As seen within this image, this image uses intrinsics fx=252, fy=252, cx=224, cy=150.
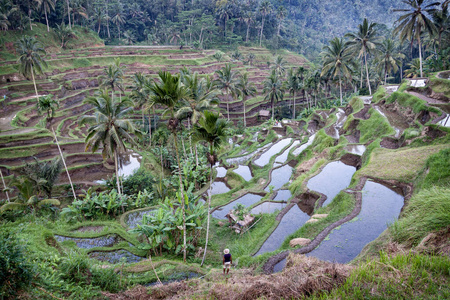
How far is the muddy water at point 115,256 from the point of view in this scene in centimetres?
1241

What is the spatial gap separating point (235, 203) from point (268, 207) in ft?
10.2

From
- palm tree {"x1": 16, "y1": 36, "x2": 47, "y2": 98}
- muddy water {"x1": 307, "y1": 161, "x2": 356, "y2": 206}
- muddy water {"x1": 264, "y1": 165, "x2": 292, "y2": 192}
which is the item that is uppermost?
palm tree {"x1": 16, "y1": 36, "x2": 47, "y2": 98}

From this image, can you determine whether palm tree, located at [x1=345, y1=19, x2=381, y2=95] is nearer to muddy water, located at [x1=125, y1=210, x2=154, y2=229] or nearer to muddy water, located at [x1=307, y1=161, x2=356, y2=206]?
muddy water, located at [x1=307, y1=161, x2=356, y2=206]

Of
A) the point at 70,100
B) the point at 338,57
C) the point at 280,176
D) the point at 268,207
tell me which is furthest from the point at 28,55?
the point at 338,57

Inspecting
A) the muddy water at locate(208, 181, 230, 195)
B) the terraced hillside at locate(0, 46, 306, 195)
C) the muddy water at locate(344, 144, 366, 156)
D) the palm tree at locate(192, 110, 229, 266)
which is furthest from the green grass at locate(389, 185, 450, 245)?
the terraced hillside at locate(0, 46, 306, 195)

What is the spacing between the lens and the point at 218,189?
24.9 metres

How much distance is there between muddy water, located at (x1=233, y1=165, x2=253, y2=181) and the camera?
2624 centimetres

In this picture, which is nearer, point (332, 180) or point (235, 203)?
point (332, 180)

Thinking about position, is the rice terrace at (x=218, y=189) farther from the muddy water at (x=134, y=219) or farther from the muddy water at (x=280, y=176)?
the muddy water at (x=280, y=176)

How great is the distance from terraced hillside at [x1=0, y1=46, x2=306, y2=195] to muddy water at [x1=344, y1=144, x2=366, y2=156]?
2377cm

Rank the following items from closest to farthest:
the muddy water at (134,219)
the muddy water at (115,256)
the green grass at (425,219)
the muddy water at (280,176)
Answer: the green grass at (425,219)
the muddy water at (115,256)
the muddy water at (134,219)
the muddy water at (280,176)

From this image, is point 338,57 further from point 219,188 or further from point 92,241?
point 92,241

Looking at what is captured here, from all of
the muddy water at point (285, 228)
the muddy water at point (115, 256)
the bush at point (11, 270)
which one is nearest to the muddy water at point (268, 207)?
the muddy water at point (285, 228)

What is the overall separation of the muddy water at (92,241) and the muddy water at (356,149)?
20.3 meters
